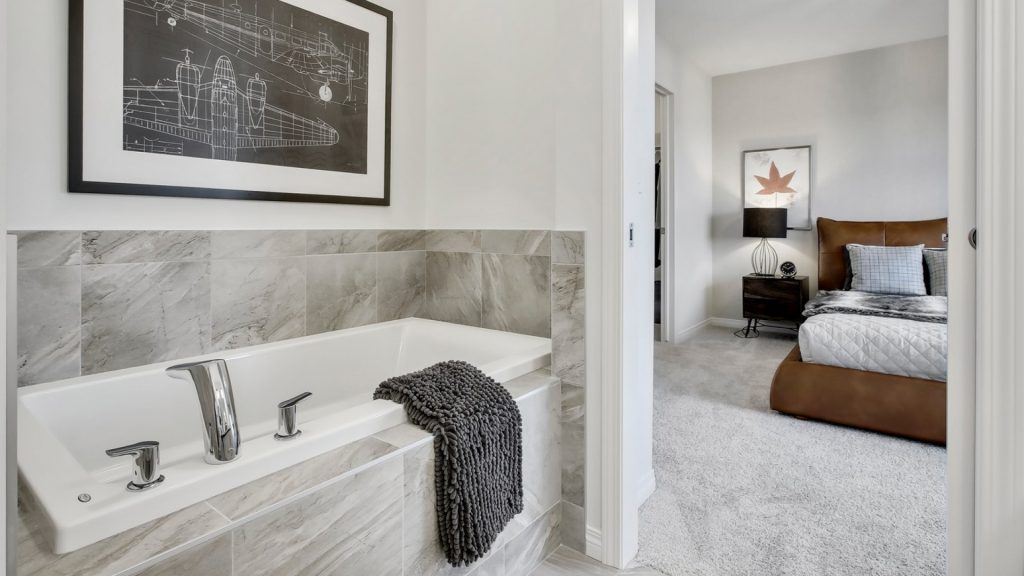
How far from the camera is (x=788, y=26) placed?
4.36 metres

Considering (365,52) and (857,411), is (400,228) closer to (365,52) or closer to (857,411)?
(365,52)

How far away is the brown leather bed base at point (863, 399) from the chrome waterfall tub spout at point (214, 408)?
287 cm

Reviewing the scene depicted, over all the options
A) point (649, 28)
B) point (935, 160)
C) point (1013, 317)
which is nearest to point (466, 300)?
point (649, 28)

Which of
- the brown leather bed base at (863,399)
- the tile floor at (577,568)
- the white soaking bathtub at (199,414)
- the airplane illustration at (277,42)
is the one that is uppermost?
the airplane illustration at (277,42)

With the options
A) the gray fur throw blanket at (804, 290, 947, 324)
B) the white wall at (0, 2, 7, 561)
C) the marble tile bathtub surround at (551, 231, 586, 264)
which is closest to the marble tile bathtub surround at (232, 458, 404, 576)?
the white wall at (0, 2, 7, 561)

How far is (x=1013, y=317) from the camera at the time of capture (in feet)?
3.86

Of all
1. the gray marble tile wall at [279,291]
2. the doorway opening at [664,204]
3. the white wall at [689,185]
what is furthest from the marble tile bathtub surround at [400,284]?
the white wall at [689,185]

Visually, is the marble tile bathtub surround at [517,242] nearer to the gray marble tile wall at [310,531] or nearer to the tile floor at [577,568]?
the gray marble tile wall at [310,531]

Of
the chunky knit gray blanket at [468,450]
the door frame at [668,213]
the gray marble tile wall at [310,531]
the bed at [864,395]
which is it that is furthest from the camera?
the door frame at [668,213]

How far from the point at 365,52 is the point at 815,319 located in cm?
273

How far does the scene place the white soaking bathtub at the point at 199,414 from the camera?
3.04ft

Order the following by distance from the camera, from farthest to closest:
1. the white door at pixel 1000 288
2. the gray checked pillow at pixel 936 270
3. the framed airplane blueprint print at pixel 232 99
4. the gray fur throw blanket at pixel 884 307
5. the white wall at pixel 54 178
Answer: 1. the gray checked pillow at pixel 936 270
2. the gray fur throw blanket at pixel 884 307
3. the framed airplane blueprint print at pixel 232 99
4. the white wall at pixel 54 178
5. the white door at pixel 1000 288

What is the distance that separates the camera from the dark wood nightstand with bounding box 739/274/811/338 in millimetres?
4875

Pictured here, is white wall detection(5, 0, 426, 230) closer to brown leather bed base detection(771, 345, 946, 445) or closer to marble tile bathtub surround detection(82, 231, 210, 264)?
marble tile bathtub surround detection(82, 231, 210, 264)
